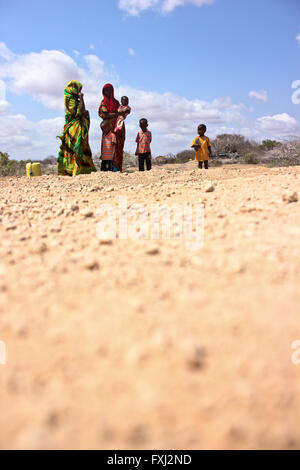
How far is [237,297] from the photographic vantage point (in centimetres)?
125

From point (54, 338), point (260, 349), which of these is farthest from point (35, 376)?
point (260, 349)

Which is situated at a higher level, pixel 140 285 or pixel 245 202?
pixel 245 202

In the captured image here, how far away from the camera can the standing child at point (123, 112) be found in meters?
7.05

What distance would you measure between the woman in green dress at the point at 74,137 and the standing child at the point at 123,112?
Answer: 0.65m

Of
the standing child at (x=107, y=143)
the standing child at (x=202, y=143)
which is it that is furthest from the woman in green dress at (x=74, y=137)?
the standing child at (x=202, y=143)

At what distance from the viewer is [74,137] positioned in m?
6.95

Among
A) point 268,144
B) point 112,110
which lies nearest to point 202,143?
point 112,110

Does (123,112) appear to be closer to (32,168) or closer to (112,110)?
(112,110)

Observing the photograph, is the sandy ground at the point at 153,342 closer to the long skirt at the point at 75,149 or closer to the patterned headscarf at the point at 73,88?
the long skirt at the point at 75,149

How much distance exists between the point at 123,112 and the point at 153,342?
6748mm
